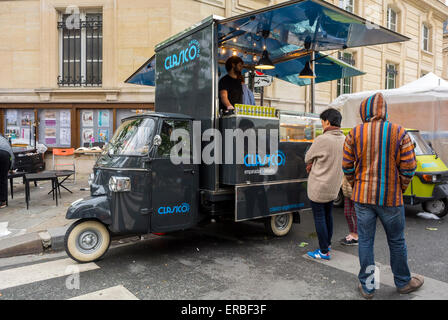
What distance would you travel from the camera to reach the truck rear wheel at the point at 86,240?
4.30 m

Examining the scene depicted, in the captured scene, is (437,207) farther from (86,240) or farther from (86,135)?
(86,135)

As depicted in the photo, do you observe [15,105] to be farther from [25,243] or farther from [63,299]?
[63,299]

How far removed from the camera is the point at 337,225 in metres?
6.43

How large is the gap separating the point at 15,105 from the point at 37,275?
10.2 meters

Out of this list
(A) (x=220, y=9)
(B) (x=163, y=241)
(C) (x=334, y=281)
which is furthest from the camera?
(A) (x=220, y=9)

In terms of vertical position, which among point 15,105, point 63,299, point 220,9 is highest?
point 220,9

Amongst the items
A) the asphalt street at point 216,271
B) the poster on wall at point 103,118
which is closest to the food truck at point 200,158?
the asphalt street at point 216,271

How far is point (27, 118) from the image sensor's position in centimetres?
1212

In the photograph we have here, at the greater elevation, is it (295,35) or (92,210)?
(295,35)

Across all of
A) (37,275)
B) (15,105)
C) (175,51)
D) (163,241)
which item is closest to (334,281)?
(163,241)

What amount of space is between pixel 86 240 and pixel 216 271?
1779 mm

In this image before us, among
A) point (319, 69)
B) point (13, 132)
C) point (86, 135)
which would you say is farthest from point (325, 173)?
point (13, 132)

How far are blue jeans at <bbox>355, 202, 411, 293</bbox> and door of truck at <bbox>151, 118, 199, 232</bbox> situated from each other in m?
2.29

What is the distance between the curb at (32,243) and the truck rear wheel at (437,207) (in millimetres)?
7223
